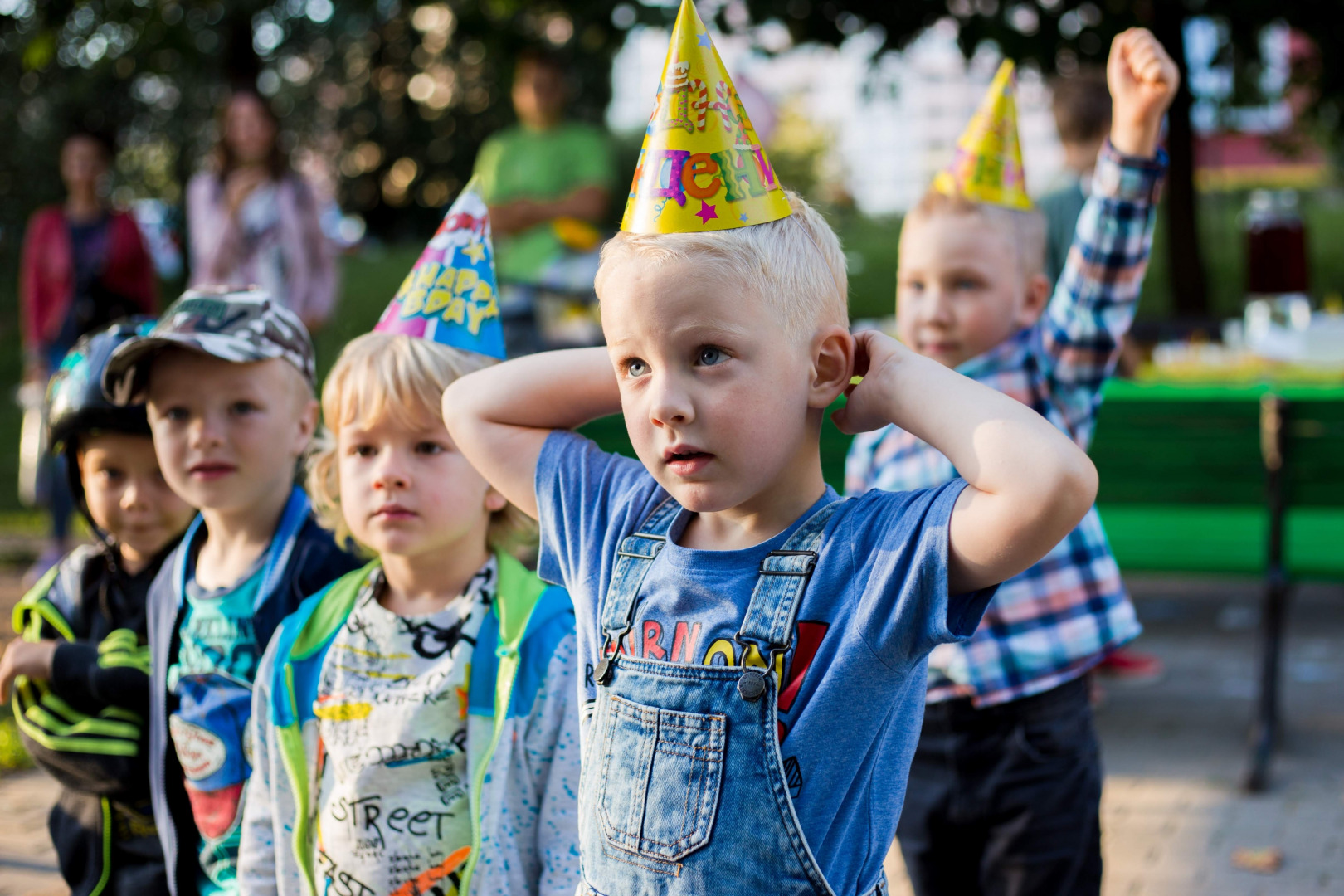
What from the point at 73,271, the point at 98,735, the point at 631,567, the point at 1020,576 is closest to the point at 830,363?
the point at 631,567

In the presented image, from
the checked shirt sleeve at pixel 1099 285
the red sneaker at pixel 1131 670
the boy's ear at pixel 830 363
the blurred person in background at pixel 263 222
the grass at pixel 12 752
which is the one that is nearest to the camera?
the boy's ear at pixel 830 363

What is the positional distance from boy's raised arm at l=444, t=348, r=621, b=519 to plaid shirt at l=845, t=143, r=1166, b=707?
2.72 feet

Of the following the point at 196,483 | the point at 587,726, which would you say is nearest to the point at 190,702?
the point at 196,483

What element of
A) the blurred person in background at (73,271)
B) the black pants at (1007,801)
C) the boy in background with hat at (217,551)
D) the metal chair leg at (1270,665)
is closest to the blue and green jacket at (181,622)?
the boy in background with hat at (217,551)

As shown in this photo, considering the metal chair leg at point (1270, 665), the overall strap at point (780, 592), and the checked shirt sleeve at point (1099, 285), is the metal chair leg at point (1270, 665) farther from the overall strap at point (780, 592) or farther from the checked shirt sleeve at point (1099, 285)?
the overall strap at point (780, 592)

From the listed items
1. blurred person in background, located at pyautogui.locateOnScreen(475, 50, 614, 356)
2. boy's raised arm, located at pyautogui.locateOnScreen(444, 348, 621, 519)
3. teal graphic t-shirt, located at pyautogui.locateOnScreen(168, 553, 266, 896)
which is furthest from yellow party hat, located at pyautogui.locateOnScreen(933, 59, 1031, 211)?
blurred person in background, located at pyautogui.locateOnScreen(475, 50, 614, 356)

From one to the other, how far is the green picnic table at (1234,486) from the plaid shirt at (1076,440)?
7.11 ft

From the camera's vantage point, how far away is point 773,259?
1.57 meters

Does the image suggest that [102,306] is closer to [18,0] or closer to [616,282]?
[18,0]

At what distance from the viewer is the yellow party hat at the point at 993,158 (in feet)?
9.12

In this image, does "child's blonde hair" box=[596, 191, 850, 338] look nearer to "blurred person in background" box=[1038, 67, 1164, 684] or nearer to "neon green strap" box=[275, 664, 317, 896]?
"neon green strap" box=[275, 664, 317, 896]

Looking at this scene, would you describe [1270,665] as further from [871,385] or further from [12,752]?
[12,752]

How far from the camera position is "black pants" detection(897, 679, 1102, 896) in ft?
7.95

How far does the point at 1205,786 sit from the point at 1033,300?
232 cm
